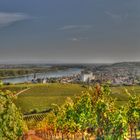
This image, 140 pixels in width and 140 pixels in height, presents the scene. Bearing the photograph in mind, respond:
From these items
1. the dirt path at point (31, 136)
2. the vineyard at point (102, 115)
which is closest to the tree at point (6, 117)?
the vineyard at point (102, 115)

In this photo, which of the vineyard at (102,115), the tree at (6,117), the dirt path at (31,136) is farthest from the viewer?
the dirt path at (31,136)

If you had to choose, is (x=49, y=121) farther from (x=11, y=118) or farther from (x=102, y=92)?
(x=11, y=118)

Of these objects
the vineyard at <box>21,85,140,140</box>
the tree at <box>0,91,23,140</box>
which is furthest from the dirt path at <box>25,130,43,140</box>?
the tree at <box>0,91,23,140</box>

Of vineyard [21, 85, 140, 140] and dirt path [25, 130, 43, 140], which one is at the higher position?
vineyard [21, 85, 140, 140]

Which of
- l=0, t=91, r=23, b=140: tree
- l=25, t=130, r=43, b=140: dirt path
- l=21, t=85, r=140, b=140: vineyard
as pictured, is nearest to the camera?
l=0, t=91, r=23, b=140: tree

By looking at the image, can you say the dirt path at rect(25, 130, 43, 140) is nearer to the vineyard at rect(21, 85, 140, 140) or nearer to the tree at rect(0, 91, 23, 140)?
the vineyard at rect(21, 85, 140, 140)

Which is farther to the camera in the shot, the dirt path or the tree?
the dirt path

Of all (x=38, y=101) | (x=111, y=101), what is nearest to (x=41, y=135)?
(x=111, y=101)

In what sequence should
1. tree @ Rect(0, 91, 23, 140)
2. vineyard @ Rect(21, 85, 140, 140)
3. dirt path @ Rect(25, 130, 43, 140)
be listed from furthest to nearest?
dirt path @ Rect(25, 130, 43, 140) < vineyard @ Rect(21, 85, 140, 140) < tree @ Rect(0, 91, 23, 140)

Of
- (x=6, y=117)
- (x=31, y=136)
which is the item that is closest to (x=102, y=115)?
Answer: (x=6, y=117)

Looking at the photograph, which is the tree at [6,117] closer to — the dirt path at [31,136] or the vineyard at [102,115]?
the vineyard at [102,115]

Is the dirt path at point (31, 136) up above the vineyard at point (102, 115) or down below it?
→ below
